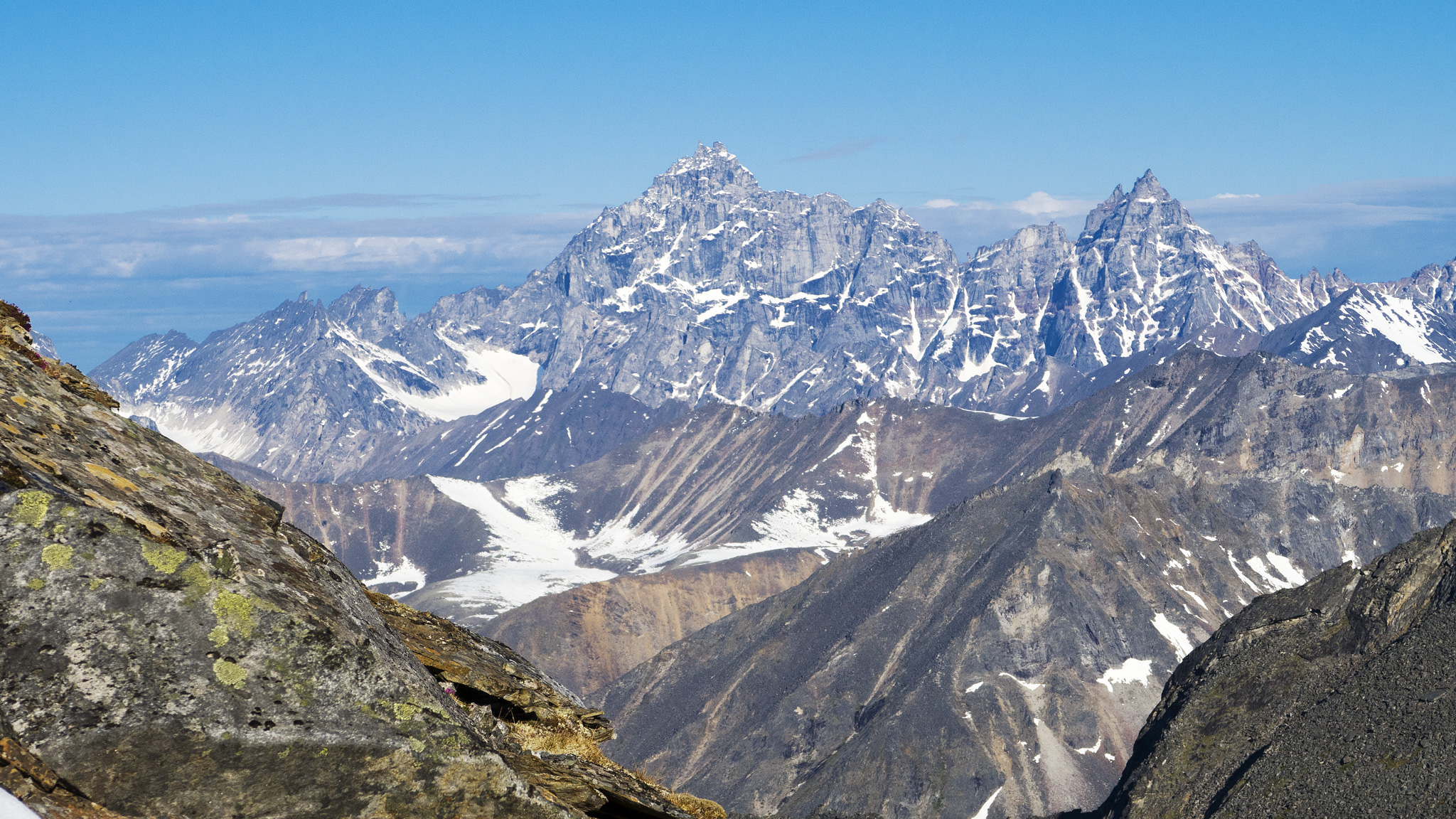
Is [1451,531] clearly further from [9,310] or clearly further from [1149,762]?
[9,310]

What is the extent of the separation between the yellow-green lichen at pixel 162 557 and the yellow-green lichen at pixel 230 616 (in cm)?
45

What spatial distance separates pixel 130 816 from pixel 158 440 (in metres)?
A: 6.78

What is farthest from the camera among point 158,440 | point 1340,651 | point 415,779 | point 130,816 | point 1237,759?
point 1340,651

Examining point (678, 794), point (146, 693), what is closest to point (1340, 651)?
point (678, 794)

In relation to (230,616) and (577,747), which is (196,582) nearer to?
(230,616)

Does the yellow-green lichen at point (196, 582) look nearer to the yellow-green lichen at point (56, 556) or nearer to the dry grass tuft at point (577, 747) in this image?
the yellow-green lichen at point (56, 556)

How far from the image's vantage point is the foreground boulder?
11109 millimetres

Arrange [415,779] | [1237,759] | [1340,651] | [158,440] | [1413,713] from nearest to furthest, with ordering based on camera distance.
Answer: [415,779], [158,440], [1413,713], [1237,759], [1340,651]

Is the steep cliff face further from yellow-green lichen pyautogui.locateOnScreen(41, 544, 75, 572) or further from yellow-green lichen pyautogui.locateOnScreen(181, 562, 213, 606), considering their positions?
yellow-green lichen pyautogui.locateOnScreen(41, 544, 75, 572)

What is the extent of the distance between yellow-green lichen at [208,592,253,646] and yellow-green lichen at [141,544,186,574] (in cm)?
45

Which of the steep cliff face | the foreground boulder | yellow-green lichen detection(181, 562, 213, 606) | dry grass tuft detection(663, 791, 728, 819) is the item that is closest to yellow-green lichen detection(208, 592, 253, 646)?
the foreground boulder

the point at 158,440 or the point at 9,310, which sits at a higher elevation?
the point at 9,310

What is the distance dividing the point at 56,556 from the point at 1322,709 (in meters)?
119

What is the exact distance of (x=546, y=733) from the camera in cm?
1728
